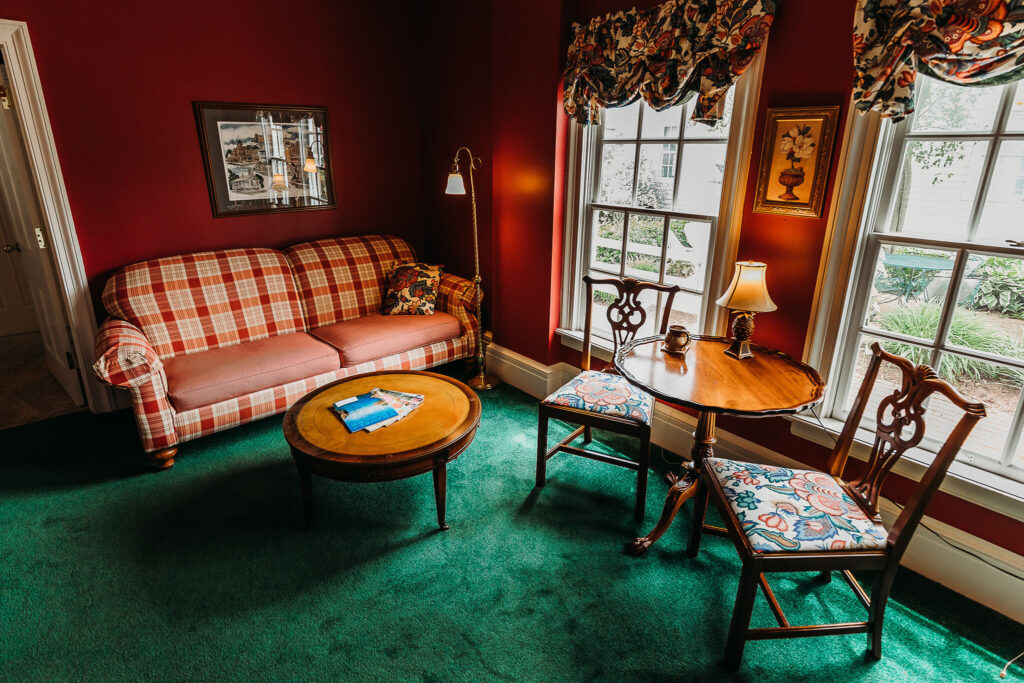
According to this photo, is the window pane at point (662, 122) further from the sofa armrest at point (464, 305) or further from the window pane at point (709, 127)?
the sofa armrest at point (464, 305)

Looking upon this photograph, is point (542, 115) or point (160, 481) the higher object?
point (542, 115)

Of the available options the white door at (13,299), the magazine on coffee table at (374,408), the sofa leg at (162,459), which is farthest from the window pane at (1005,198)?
the white door at (13,299)

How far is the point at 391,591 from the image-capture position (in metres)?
2.16

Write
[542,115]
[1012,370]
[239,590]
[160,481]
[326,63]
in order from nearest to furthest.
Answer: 1. [1012,370]
2. [239,590]
3. [160,481]
4. [542,115]
5. [326,63]

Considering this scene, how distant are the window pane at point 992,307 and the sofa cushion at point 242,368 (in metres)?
3.11

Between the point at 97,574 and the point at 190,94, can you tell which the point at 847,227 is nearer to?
the point at 97,574

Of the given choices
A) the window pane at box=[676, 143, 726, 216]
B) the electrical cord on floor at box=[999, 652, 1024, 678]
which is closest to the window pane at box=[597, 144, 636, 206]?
the window pane at box=[676, 143, 726, 216]

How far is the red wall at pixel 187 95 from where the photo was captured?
10.1 ft

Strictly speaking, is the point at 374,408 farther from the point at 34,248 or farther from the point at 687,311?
the point at 34,248

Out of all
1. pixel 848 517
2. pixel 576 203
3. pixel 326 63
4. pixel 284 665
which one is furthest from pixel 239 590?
pixel 326 63

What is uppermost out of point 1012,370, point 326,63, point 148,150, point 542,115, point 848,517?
point 326,63

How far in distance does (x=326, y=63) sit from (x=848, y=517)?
4.06m

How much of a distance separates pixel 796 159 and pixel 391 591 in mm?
2421

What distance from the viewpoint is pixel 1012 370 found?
6.63 feet
